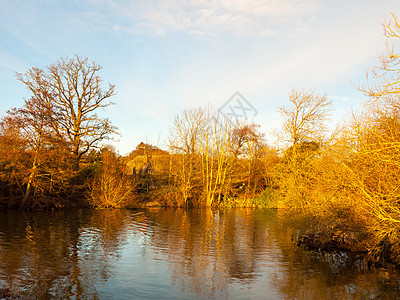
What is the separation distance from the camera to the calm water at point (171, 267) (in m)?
7.86

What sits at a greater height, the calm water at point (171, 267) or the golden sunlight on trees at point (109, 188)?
the golden sunlight on trees at point (109, 188)

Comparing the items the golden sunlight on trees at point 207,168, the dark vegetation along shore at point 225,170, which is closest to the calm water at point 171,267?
the dark vegetation along shore at point 225,170

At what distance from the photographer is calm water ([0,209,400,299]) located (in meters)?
7.86

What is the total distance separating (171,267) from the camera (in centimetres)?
1002

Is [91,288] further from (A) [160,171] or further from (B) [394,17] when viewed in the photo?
(A) [160,171]

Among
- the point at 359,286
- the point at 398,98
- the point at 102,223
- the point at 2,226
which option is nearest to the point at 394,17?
the point at 398,98

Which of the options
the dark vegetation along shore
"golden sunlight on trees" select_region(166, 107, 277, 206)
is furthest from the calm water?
"golden sunlight on trees" select_region(166, 107, 277, 206)

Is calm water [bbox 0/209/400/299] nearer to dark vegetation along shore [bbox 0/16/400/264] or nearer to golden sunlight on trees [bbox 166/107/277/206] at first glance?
dark vegetation along shore [bbox 0/16/400/264]

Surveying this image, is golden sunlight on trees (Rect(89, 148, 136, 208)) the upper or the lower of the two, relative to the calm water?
upper

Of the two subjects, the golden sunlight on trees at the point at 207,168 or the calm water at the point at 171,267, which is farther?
the golden sunlight on trees at the point at 207,168

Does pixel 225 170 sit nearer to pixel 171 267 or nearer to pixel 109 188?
pixel 109 188

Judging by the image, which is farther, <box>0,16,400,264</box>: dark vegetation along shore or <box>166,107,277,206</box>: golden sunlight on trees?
<box>166,107,277,206</box>: golden sunlight on trees

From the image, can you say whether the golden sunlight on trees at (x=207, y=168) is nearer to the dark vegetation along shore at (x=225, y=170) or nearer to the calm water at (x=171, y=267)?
the dark vegetation along shore at (x=225, y=170)

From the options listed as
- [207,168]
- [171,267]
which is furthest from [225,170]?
[171,267]
